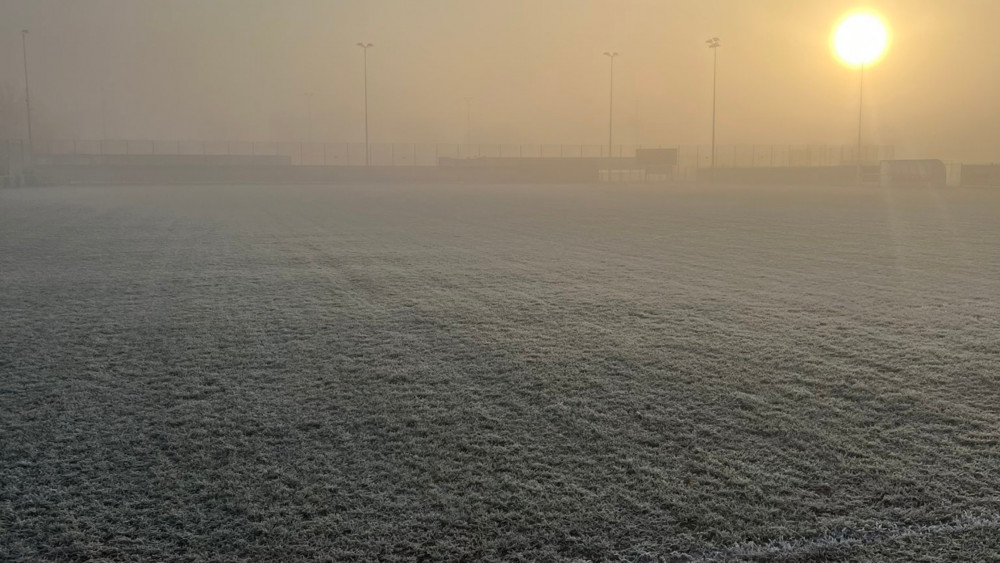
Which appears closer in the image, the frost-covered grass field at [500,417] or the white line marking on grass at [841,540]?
the white line marking on grass at [841,540]

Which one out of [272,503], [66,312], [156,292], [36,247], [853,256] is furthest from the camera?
[36,247]

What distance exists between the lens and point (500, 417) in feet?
12.5

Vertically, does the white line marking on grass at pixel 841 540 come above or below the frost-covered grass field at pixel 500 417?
below

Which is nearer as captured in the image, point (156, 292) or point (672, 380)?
point (672, 380)

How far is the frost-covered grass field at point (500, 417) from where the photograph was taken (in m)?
2.64

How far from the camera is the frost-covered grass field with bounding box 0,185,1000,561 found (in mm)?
2637

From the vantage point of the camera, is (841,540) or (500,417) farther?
(500,417)

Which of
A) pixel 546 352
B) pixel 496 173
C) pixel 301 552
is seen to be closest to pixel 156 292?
pixel 546 352

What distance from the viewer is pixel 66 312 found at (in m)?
6.75

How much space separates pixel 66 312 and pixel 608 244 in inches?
327

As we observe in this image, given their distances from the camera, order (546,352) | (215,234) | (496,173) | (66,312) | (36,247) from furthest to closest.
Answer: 1. (496,173)
2. (215,234)
3. (36,247)
4. (66,312)
5. (546,352)

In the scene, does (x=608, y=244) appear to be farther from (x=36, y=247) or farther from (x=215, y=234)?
(x=36, y=247)

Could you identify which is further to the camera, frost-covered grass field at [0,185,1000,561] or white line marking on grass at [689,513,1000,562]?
frost-covered grass field at [0,185,1000,561]

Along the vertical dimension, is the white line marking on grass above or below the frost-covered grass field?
below
